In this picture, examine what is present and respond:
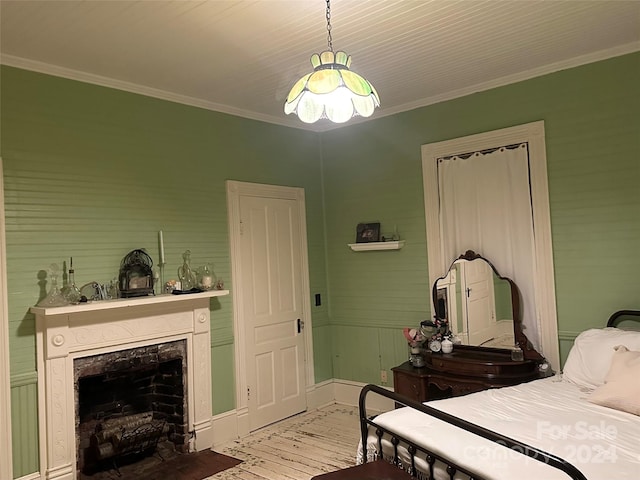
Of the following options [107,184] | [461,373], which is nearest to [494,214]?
[461,373]

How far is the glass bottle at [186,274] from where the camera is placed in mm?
4012

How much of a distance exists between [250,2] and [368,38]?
33.7 inches

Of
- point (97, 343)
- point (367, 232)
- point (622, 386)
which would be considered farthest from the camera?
point (367, 232)

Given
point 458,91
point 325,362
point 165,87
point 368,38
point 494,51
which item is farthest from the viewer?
point 325,362

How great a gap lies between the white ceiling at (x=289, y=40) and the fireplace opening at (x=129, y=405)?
6.67ft

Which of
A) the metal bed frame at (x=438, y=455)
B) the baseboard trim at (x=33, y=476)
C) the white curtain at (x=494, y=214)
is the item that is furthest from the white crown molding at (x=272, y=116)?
the metal bed frame at (x=438, y=455)

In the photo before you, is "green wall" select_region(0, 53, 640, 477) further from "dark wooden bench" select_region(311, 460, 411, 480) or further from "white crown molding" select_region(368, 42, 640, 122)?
"dark wooden bench" select_region(311, 460, 411, 480)

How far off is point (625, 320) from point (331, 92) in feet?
9.12

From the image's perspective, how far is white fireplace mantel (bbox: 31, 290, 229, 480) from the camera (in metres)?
3.21

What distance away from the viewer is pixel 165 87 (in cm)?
392

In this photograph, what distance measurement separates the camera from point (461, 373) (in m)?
3.85

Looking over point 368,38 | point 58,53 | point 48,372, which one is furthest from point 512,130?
point 48,372

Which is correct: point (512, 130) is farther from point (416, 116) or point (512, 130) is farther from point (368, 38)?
point (368, 38)

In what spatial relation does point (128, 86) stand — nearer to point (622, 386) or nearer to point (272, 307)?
point (272, 307)
